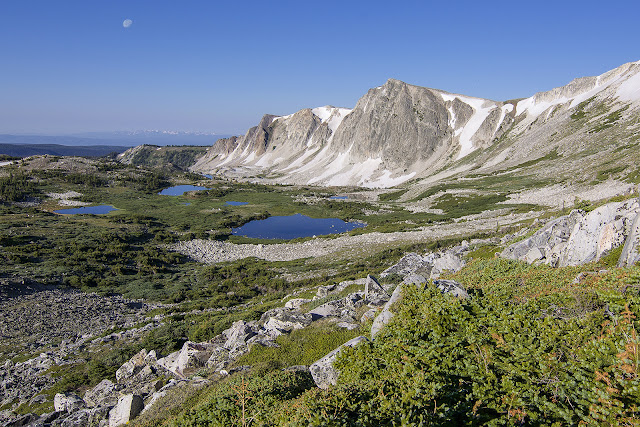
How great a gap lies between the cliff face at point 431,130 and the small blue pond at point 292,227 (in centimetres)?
5891

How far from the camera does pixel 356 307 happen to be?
18.0 meters

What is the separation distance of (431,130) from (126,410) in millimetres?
157877

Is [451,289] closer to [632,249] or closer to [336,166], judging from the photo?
[632,249]

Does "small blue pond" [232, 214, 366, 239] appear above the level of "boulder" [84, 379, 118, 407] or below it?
below

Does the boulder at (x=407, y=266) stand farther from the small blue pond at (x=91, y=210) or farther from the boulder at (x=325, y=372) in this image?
the small blue pond at (x=91, y=210)

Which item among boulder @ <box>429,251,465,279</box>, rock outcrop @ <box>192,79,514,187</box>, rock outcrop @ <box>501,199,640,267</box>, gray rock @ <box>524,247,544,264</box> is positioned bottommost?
boulder @ <box>429,251,465,279</box>

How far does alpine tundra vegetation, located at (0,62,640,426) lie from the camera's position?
21.5ft

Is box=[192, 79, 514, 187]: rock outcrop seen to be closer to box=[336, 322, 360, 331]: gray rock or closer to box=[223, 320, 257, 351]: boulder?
box=[223, 320, 257, 351]: boulder

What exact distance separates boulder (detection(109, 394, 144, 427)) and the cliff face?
103 meters

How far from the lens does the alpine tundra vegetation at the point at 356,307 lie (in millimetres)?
6539

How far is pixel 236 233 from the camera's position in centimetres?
7219

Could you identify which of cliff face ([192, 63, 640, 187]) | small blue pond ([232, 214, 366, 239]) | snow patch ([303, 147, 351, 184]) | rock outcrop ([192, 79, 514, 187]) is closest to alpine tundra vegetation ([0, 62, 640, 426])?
small blue pond ([232, 214, 366, 239])

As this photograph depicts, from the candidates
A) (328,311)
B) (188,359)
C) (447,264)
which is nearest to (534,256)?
(447,264)

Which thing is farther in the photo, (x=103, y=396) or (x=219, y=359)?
(x=219, y=359)
